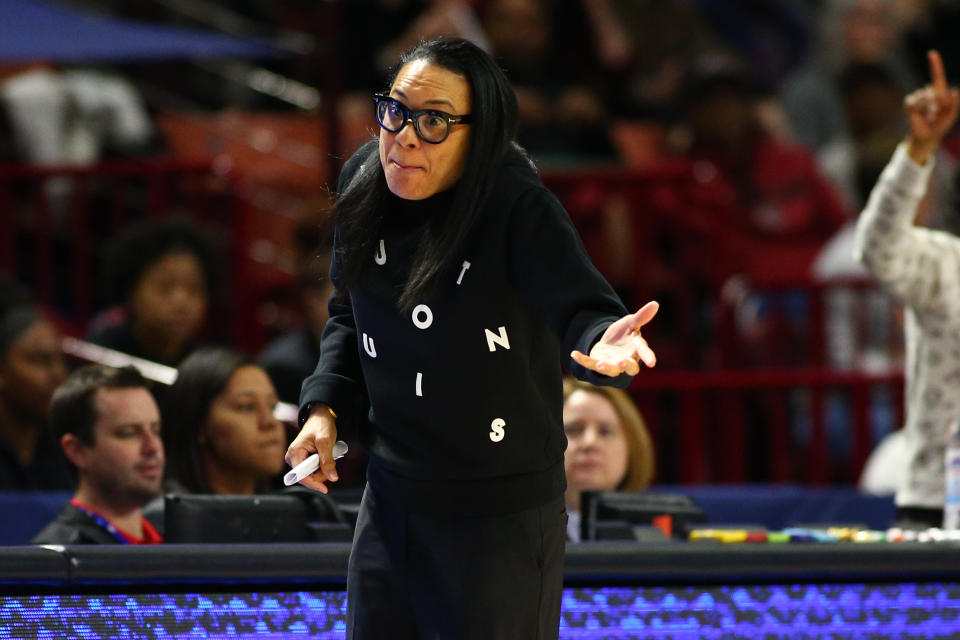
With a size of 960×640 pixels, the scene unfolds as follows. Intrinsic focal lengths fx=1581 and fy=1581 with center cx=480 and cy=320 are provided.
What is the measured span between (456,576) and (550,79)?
18.8 feet

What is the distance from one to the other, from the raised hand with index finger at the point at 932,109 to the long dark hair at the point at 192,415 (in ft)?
6.43

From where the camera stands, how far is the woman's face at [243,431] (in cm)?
434

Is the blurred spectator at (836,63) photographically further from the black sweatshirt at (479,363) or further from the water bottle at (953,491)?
the black sweatshirt at (479,363)

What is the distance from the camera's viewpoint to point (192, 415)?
438 centimetres

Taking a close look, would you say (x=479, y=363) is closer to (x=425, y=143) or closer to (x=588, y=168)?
(x=425, y=143)

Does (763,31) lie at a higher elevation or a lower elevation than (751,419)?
higher

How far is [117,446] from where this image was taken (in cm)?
405

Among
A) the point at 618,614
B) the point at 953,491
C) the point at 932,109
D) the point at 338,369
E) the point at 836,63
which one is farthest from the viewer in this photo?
the point at 836,63

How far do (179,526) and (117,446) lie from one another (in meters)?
0.56

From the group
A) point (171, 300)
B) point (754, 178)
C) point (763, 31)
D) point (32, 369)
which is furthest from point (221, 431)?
point (763, 31)

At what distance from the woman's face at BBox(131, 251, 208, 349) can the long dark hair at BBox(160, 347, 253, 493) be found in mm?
1578

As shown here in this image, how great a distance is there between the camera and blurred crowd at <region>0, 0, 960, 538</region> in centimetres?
555

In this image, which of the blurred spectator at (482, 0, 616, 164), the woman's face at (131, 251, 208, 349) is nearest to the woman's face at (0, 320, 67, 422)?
the woman's face at (131, 251, 208, 349)

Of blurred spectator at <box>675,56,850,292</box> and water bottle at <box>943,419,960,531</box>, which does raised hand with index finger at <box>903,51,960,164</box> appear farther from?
blurred spectator at <box>675,56,850,292</box>
